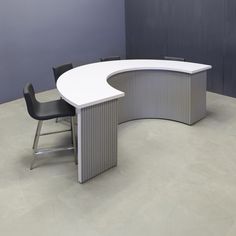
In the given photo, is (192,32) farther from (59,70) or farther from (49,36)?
(59,70)

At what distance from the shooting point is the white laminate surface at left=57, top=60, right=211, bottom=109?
286cm

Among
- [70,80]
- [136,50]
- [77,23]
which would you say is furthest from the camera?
[136,50]

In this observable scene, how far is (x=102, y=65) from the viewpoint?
423 cm

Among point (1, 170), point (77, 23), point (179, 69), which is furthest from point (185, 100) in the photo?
point (77, 23)

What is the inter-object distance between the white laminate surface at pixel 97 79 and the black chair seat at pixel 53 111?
0.20 meters

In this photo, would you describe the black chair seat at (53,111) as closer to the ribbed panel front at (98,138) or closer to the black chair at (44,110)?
the black chair at (44,110)

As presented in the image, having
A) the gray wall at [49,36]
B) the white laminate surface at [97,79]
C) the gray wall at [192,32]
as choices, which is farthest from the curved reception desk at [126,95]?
the gray wall at [49,36]

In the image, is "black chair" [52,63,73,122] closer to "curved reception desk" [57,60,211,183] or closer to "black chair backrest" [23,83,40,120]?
"curved reception desk" [57,60,211,183]

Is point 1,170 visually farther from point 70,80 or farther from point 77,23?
point 77,23

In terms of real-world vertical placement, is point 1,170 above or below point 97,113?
below

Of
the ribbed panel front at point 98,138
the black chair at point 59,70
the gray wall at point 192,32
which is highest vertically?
the gray wall at point 192,32

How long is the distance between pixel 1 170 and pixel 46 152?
466 millimetres

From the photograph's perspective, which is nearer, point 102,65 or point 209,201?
point 209,201

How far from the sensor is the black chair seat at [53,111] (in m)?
3.07
